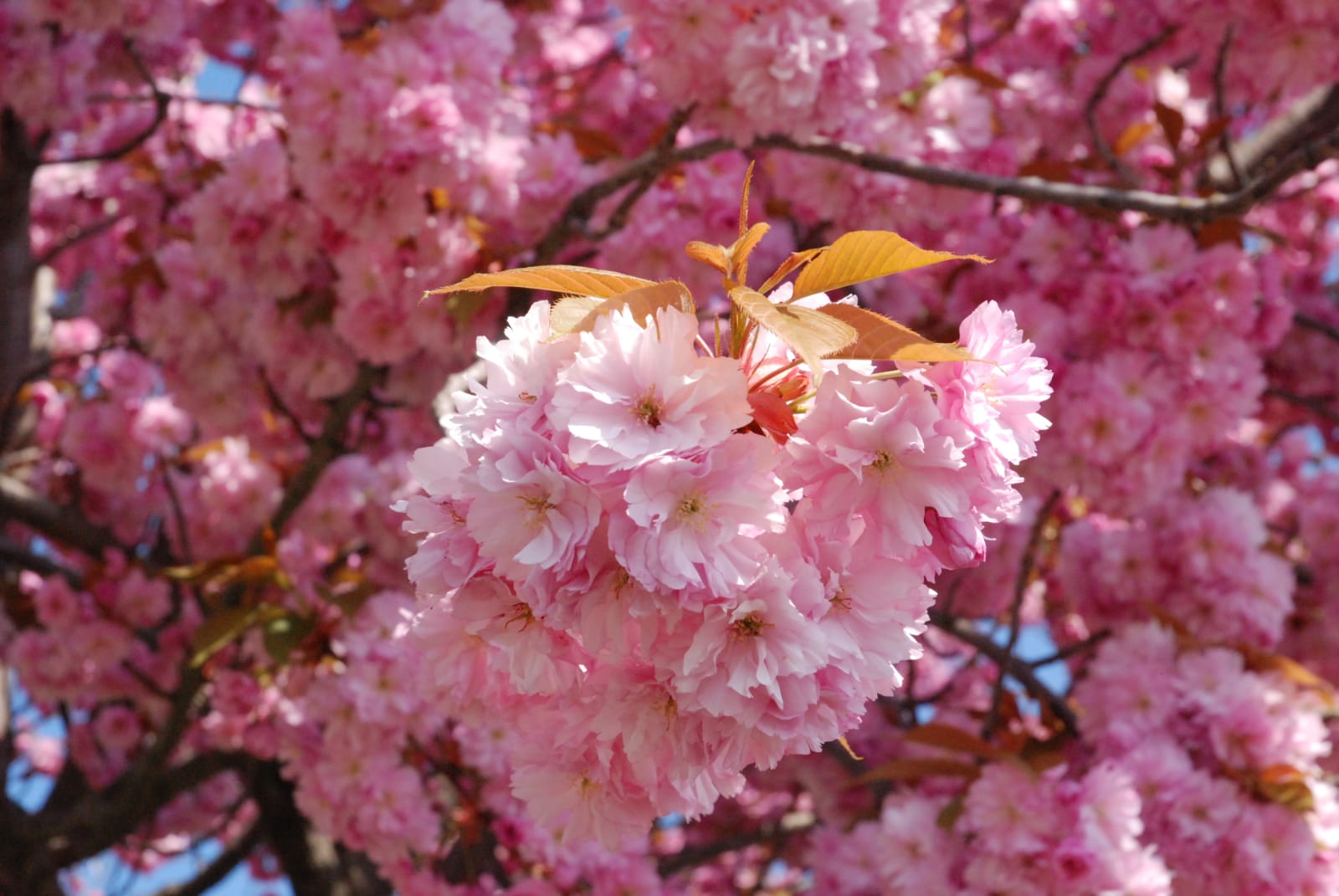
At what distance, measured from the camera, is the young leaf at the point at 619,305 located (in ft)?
2.99

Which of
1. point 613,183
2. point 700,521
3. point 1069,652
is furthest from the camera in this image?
point 1069,652

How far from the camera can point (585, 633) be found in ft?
2.86

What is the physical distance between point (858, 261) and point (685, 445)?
0.76 ft

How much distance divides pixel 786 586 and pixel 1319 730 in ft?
6.16

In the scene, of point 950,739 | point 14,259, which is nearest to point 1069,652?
point 950,739

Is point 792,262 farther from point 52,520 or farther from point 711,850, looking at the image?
point 52,520

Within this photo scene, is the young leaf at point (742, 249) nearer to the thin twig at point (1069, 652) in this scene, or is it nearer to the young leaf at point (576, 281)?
the young leaf at point (576, 281)

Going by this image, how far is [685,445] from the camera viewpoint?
85cm

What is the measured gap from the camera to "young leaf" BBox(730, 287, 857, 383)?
0.83 meters

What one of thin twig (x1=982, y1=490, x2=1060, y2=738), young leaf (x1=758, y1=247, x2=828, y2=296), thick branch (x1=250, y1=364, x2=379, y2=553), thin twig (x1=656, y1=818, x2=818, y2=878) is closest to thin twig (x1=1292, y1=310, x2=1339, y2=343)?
thin twig (x1=982, y1=490, x2=1060, y2=738)

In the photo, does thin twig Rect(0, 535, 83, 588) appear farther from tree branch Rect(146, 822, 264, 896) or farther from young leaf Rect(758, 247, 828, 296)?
young leaf Rect(758, 247, 828, 296)

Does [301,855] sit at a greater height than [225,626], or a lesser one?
lesser

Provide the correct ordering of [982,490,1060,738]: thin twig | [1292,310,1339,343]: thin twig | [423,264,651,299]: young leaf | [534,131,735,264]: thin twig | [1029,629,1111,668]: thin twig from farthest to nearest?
1. [1292,310,1339,343]: thin twig
2. [1029,629,1111,668]: thin twig
3. [982,490,1060,738]: thin twig
4. [534,131,735,264]: thin twig
5. [423,264,651,299]: young leaf

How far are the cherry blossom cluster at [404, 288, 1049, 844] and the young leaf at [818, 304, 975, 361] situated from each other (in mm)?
22
